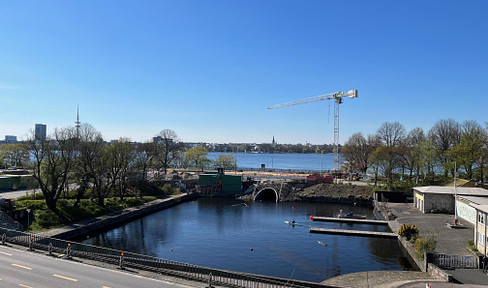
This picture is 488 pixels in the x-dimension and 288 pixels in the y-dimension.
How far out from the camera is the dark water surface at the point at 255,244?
33.9 m

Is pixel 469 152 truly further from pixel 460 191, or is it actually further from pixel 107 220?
pixel 107 220

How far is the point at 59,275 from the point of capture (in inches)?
887

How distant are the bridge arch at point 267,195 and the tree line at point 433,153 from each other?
2255 centimetres

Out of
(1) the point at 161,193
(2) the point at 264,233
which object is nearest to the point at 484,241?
(2) the point at 264,233

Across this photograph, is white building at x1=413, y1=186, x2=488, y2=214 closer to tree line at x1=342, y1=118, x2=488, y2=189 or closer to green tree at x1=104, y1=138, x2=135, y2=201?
tree line at x1=342, y1=118, x2=488, y2=189

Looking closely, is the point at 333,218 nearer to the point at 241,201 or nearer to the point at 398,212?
the point at 398,212

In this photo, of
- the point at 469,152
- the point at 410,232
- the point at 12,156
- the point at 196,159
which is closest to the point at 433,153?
the point at 469,152

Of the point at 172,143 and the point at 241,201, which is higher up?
the point at 172,143

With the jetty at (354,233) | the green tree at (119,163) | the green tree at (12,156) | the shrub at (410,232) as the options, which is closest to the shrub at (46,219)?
the green tree at (119,163)

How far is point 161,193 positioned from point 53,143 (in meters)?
29.5

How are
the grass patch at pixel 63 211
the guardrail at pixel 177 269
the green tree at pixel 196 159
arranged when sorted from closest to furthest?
1. the guardrail at pixel 177 269
2. the grass patch at pixel 63 211
3. the green tree at pixel 196 159

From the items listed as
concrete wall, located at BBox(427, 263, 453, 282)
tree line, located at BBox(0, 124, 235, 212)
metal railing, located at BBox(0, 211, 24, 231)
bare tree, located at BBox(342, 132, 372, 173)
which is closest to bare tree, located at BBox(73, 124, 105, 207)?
tree line, located at BBox(0, 124, 235, 212)

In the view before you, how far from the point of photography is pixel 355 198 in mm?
74938

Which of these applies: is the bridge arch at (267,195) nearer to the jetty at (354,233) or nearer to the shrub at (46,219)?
the jetty at (354,233)
